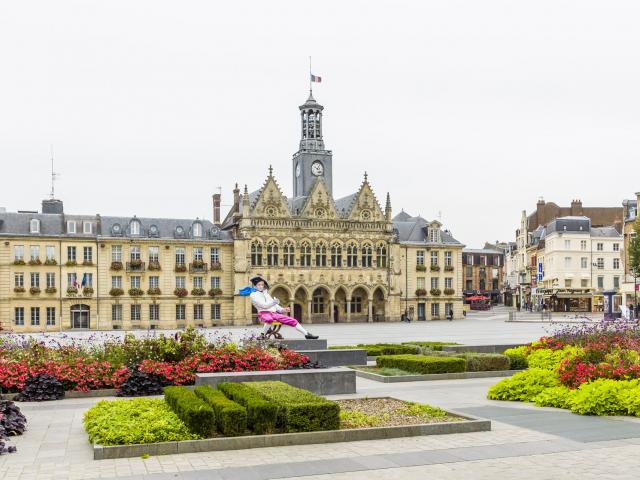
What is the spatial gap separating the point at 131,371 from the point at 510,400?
10.1 metres

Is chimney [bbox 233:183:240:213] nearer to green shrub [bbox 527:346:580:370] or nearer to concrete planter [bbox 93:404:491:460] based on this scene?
green shrub [bbox 527:346:580:370]

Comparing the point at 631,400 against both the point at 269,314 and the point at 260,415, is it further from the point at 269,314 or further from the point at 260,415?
the point at 269,314

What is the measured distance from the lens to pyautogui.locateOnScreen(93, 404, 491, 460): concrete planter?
44.2 ft

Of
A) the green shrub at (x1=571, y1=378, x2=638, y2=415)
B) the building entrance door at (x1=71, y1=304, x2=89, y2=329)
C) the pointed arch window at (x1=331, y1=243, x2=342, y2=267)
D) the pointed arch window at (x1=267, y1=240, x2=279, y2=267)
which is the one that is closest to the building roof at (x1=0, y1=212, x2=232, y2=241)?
the pointed arch window at (x1=267, y1=240, x2=279, y2=267)

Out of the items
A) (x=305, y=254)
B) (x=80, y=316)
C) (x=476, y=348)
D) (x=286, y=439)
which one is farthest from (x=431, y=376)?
(x=305, y=254)

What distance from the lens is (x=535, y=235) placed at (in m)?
115

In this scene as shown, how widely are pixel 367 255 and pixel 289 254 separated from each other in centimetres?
853

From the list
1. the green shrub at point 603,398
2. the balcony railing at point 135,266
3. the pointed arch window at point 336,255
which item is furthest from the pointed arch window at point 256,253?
the green shrub at point 603,398

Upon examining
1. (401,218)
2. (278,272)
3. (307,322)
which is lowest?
(307,322)

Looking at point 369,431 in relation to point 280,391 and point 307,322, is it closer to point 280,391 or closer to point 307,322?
point 280,391

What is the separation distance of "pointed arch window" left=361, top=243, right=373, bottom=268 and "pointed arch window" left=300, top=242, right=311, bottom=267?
597 cm

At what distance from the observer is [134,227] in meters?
73.8

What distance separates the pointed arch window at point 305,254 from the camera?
78812mm

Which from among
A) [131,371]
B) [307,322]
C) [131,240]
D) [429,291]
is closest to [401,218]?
[429,291]
